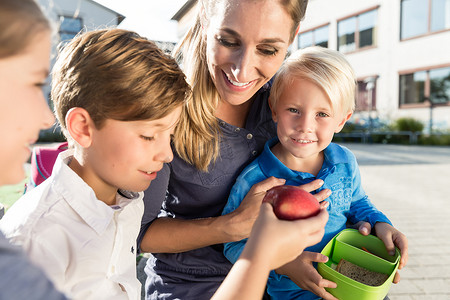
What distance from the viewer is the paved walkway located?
10.6 feet

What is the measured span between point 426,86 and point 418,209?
1368 centimetres

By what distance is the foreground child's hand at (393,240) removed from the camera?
1.59 metres

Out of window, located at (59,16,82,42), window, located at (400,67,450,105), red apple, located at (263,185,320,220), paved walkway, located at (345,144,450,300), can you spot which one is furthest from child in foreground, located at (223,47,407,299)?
window, located at (400,67,450,105)

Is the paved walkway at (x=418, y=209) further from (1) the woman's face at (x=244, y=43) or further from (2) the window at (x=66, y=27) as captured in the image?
(2) the window at (x=66, y=27)

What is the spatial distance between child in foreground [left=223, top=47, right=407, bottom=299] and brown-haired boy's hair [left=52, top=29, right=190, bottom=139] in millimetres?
622

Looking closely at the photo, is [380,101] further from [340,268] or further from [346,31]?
[340,268]

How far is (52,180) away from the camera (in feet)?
4.27

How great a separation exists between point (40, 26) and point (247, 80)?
1.05m

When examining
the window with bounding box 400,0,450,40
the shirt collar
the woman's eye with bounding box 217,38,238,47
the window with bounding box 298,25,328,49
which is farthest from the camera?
the window with bounding box 298,25,328,49

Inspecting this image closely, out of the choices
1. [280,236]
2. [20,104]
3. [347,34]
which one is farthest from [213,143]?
[347,34]

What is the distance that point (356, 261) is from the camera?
1.59 metres

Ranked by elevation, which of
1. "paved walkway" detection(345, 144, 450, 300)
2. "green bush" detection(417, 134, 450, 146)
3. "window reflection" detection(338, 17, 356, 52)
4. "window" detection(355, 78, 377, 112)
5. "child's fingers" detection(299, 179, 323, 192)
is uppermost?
"window reflection" detection(338, 17, 356, 52)

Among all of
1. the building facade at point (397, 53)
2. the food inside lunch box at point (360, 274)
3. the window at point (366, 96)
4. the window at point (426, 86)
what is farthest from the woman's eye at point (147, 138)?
the window at point (366, 96)

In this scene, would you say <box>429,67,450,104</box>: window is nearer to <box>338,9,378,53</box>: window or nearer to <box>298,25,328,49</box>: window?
<box>338,9,378,53</box>: window
